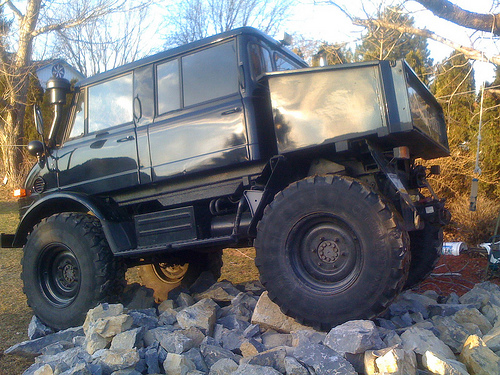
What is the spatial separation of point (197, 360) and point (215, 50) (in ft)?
9.22

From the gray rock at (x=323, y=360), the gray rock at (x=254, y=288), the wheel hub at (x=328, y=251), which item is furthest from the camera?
the gray rock at (x=254, y=288)

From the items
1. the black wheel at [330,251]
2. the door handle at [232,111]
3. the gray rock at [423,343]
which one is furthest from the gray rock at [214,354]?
the door handle at [232,111]

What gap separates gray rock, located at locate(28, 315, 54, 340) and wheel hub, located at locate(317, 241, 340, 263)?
9.67ft

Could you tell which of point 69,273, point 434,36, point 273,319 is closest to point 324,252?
point 273,319

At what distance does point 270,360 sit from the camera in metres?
3.03

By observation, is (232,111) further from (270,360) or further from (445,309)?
(445,309)

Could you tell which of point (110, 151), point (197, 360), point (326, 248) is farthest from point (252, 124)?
point (197, 360)

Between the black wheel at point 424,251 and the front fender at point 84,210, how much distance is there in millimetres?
2892

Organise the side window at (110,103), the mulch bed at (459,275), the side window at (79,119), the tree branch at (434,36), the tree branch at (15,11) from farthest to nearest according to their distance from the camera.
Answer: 1. the tree branch at (15,11)
2. the tree branch at (434,36)
3. the mulch bed at (459,275)
4. the side window at (79,119)
5. the side window at (110,103)

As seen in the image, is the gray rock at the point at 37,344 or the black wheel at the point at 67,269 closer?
the gray rock at the point at 37,344

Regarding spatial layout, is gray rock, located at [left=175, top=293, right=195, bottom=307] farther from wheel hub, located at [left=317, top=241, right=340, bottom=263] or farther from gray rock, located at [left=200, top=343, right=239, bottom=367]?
wheel hub, located at [left=317, top=241, right=340, bottom=263]

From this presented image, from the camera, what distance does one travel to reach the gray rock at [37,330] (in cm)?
455

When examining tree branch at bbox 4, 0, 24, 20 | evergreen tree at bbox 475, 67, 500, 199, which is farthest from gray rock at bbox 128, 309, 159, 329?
tree branch at bbox 4, 0, 24, 20

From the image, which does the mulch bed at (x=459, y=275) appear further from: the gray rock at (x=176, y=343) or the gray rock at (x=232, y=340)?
the gray rock at (x=176, y=343)
